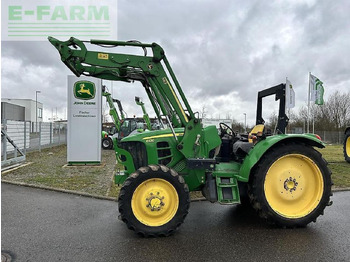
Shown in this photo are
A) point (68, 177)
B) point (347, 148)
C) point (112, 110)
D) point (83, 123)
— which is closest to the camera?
point (68, 177)

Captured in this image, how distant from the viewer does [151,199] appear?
3861 millimetres

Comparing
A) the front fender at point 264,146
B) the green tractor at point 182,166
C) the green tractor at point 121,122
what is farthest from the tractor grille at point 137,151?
the green tractor at point 121,122

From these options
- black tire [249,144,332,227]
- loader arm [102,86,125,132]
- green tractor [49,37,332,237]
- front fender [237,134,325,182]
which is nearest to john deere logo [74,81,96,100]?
loader arm [102,86,125,132]

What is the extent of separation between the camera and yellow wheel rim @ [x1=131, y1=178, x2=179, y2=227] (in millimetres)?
3865

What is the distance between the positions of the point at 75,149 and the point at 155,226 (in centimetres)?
714

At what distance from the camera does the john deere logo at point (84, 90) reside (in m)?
10.2

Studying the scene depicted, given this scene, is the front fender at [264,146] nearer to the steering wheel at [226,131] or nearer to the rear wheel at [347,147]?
the steering wheel at [226,131]

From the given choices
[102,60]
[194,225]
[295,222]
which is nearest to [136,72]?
[102,60]

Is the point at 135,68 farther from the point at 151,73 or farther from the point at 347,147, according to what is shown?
the point at 347,147

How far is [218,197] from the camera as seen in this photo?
13.5 ft

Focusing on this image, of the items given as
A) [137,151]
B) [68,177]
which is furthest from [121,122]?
[137,151]

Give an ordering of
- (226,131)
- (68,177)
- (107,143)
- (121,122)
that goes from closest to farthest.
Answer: (226,131), (68,177), (121,122), (107,143)

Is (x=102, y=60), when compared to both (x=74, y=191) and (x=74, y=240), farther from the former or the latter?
(x=74, y=191)

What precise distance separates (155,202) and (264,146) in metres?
1.83
